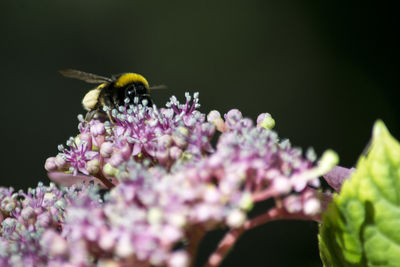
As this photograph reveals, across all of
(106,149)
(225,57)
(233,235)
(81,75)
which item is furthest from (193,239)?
(225,57)

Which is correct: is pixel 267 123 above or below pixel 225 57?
below

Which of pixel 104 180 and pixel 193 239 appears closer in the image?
pixel 193 239

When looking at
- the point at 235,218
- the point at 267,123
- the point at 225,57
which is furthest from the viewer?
the point at 225,57

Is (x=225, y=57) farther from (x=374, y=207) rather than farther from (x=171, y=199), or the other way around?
(x=171, y=199)

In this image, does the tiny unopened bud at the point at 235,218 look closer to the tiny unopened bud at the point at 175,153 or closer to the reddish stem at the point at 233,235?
the reddish stem at the point at 233,235

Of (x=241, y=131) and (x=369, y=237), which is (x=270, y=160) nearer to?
(x=241, y=131)

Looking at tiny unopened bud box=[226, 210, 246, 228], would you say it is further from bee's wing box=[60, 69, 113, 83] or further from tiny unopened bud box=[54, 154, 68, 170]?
bee's wing box=[60, 69, 113, 83]

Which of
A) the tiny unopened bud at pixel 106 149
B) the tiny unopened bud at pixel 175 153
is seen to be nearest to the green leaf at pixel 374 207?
the tiny unopened bud at pixel 175 153
